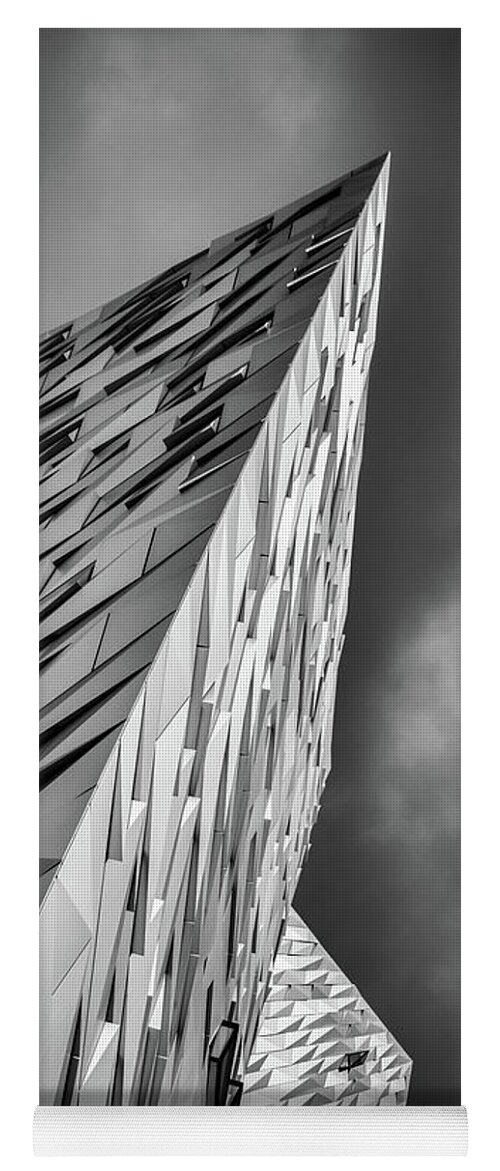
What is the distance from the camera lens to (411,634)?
2588mm

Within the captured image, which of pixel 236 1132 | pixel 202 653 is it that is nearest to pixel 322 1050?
pixel 236 1132

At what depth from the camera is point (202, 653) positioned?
7.84 feet

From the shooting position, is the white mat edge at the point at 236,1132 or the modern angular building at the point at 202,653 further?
the white mat edge at the point at 236,1132

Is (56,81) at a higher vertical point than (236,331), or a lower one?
higher

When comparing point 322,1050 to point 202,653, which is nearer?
point 202,653

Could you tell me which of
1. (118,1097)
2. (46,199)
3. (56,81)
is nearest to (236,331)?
(46,199)

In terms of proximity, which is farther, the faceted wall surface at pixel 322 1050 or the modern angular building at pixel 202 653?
the faceted wall surface at pixel 322 1050

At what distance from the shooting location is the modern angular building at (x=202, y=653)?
237cm

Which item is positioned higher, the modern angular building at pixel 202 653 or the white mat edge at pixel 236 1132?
the modern angular building at pixel 202 653

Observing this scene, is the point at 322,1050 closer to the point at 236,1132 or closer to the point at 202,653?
the point at 236,1132

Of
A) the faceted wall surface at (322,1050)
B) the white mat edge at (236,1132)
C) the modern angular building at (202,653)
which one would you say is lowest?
the white mat edge at (236,1132)

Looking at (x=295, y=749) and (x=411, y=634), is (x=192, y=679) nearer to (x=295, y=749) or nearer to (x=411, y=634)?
(x=295, y=749)

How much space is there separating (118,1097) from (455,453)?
158 centimetres

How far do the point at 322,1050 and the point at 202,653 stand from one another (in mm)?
934
